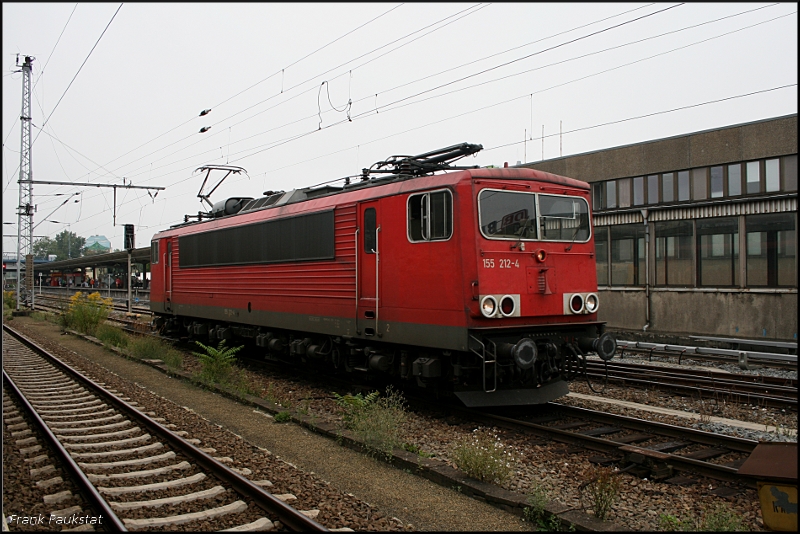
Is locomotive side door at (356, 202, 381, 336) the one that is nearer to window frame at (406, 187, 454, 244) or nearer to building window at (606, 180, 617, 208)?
window frame at (406, 187, 454, 244)

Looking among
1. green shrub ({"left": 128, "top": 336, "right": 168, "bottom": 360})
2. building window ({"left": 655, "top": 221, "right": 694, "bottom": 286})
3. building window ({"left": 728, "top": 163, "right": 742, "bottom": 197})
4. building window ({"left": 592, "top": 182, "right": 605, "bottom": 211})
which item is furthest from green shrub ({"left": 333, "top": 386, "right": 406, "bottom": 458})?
building window ({"left": 592, "top": 182, "right": 605, "bottom": 211})

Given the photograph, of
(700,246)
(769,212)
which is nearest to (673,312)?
(700,246)

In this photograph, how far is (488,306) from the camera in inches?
321

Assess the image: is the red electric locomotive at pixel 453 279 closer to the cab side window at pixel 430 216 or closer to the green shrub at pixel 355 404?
the cab side window at pixel 430 216

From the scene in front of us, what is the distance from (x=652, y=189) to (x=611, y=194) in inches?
67.2

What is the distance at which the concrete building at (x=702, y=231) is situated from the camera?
58.3ft

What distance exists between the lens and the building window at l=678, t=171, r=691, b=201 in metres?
20.5

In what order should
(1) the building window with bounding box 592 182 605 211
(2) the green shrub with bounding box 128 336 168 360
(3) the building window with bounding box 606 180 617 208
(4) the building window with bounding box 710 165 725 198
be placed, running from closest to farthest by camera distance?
1. (2) the green shrub with bounding box 128 336 168 360
2. (4) the building window with bounding box 710 165 725 198
3. (3) the building window with bounding box 606 180 617 208
4. (1) the building window with bounding box 592 182 605 211

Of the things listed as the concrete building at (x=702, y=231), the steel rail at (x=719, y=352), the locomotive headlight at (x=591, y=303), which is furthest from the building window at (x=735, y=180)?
the locomotive headlight at (x=591, y=303)

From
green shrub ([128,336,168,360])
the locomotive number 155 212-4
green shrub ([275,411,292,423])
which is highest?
the locomotive number 155 212-4

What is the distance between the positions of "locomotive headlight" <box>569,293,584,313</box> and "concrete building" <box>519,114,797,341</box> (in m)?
Answer: 11.0

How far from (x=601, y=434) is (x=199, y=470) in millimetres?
4972

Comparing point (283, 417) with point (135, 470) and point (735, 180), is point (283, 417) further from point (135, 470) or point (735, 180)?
point (735, 180)

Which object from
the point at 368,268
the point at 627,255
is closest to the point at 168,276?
the point at 368,268
